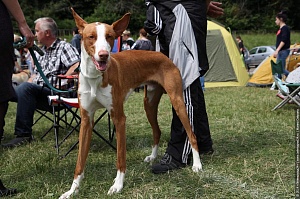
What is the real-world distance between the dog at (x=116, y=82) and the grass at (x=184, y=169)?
0.20 m

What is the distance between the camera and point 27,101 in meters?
5.01

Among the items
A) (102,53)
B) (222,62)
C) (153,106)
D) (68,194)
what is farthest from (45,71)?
(222,62)

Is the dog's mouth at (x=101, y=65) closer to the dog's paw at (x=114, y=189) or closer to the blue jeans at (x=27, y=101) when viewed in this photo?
the dog's paw at (x=114, y=189)

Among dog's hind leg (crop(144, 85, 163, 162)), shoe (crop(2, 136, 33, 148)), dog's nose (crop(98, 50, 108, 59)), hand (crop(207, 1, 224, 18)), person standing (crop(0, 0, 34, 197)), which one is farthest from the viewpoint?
shoe (crop(2, 136, 33, 148))

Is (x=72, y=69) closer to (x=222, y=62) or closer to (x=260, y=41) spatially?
(x=222, y=62)

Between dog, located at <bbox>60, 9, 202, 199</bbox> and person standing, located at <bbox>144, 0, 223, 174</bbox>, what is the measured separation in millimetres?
94

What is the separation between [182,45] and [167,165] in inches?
41.2

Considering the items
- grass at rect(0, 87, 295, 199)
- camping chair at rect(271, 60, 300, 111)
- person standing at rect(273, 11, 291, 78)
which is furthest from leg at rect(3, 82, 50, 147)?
person standing at rect(273, 11, 291, 78)

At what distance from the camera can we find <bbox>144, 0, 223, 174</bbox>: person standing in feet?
11.8

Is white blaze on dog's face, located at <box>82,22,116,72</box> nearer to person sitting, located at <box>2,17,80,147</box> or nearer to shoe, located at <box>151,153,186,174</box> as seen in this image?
shoe, located at <box>151,153,186,174</box>

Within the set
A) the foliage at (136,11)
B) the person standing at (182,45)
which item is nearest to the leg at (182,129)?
the person standing at (182,45)

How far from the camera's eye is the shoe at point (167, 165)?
3529 mm

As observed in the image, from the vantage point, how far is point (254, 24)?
45438mm

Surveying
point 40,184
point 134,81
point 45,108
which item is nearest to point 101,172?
point 40,184
